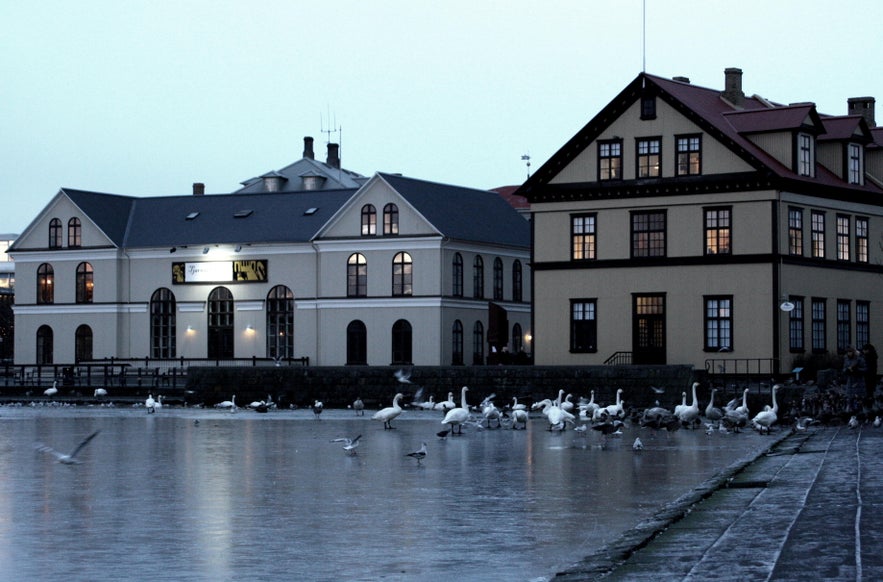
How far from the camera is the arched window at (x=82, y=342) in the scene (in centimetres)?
8550

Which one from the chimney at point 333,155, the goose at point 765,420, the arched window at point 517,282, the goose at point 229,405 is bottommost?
the goose at point 229,405

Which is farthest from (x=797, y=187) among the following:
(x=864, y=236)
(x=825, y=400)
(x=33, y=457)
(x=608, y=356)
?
(x=33, y=457)

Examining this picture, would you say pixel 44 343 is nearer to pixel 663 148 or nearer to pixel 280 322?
pixel 280 322

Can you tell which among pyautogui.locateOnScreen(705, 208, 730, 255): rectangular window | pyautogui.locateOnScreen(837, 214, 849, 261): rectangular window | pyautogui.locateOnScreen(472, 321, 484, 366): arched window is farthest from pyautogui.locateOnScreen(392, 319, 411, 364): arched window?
pyautogui.locateOnScreen(837, 214, 849, 261): rectangular window

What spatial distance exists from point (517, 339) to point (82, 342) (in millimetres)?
24384

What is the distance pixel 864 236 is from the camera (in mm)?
62406

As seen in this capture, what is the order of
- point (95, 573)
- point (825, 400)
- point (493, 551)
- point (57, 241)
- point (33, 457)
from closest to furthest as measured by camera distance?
point (95, 573) → point (493, 551) → point (33, 457) → point (825, 400) → point (57, 241)

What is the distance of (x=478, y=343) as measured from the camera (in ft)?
264

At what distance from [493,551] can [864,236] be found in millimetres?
49699

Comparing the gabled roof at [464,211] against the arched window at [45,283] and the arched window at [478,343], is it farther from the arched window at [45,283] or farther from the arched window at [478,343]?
the arched window at [45,283]

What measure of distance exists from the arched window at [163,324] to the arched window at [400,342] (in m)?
13.2

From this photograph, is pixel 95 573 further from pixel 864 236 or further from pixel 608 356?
pixel 864 236

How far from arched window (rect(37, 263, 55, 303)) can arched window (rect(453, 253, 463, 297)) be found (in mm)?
24107

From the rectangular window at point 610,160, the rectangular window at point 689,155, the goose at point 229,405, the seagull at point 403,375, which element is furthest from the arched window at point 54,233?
the rectangular window at point 689,155
